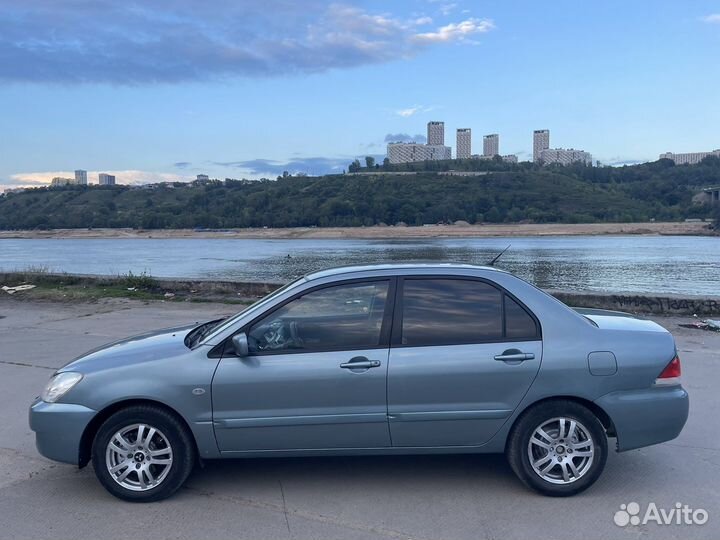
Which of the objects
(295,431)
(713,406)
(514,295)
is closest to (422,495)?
(295,431)

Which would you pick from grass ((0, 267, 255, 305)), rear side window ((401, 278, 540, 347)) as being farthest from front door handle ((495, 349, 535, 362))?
grass ((0, 267, 255, 305))

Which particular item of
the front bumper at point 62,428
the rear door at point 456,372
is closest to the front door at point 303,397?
the rear door at point 456,372

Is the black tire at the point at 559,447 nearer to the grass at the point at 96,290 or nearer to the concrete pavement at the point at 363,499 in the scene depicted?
the concrete pavement at the point at 363,499

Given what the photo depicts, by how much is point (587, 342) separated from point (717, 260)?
149 ft

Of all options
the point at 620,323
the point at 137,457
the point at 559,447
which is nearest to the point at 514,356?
the point at 559,447

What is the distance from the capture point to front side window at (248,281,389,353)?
4.43 metres

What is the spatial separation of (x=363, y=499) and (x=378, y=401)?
646 millimetres

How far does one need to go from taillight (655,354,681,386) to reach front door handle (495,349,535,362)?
873 mm

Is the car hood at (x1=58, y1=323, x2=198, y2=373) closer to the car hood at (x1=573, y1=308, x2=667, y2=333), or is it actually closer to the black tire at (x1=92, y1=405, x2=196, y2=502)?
the black tire at (x1=92, y1=405, x2=196, y2=502)

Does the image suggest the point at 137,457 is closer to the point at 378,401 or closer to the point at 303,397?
the point at 303,397

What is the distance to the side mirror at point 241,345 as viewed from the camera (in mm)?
4270

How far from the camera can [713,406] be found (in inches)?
246

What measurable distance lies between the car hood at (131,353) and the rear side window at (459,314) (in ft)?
4.98

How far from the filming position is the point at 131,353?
4.52 m
